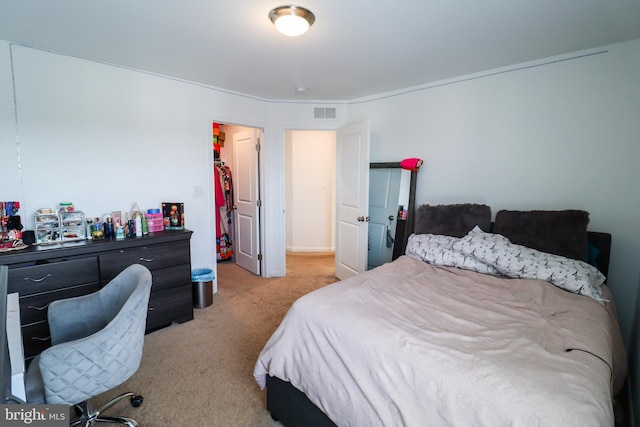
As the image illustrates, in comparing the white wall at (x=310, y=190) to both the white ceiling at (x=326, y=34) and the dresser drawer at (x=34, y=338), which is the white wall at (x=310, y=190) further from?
the dresser drawer at (x=34, y=338)

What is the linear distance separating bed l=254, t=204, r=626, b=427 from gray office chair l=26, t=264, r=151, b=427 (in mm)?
705

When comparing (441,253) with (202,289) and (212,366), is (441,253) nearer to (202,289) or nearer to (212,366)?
(212,366)

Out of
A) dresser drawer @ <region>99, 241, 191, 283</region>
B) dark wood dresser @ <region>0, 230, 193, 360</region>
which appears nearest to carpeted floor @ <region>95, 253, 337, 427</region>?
dark wood dresser @ <region>0, 230, 193, 360</region>

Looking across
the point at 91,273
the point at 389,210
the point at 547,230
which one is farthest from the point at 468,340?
the point at 91,273

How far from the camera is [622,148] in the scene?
2.21 meters

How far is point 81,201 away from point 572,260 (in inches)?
155

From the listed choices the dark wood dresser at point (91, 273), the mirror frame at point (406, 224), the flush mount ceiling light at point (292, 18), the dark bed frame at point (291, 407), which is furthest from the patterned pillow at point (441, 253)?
the dark wood dresser at point (91, 273)

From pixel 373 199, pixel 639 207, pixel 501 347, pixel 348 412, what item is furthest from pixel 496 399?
pixel 373 199

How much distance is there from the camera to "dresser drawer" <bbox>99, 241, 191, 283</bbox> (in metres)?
2.39

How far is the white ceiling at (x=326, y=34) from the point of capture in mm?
1771

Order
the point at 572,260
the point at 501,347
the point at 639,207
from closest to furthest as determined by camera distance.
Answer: the point at 501,347, the point at 572,260, the point at 639,207

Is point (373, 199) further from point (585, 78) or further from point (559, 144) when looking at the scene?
point (585, 78)

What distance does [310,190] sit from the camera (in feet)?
18.1

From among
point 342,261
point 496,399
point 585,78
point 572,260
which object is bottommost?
point 342,261
